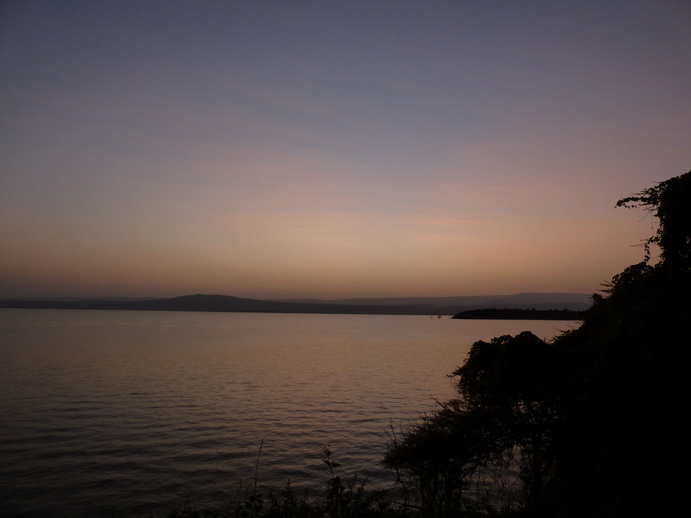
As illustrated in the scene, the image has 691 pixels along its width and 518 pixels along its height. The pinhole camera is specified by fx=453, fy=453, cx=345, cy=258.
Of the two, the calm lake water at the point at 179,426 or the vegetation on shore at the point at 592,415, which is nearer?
the vegetation on shore at the point at 592,415

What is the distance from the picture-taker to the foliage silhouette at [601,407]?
10.4m

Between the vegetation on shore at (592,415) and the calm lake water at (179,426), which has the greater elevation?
the vegetation on shore at (592,415)

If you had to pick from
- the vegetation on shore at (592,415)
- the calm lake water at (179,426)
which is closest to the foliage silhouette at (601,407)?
the vegetation on shore at (592,415)

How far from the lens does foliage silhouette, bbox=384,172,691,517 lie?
34.2 feet

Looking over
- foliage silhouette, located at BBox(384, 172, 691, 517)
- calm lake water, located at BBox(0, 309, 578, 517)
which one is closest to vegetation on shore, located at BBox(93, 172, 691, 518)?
foliage silhouette, located at BBox(384, 172, 691, 517)

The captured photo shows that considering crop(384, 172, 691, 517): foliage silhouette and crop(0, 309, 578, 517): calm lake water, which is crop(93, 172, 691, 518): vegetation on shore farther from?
crop(0, 309, 578, 517): calm lake water

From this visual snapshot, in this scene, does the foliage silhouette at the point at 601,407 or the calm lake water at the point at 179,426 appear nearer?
the foliage silhouette at the point at 601,407

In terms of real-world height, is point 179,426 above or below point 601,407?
below

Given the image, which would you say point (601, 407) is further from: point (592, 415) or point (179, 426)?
point (179, 426)

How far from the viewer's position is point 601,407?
1149 cm

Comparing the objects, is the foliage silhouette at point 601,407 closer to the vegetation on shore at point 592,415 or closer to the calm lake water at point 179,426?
the vegetation on shore at point 592,415

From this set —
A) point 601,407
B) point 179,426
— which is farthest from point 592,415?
point 179,426

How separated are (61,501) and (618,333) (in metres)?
22.2

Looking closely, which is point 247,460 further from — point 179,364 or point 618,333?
point 179,364
